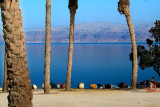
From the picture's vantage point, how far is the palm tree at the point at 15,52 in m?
9.14

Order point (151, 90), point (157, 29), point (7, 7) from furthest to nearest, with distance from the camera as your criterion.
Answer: point (157, 29) < point (151, 90) < point (7, 7)

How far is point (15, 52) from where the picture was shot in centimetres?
914

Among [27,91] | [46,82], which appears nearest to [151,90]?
[46,82]

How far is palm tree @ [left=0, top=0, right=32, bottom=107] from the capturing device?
30.0ft

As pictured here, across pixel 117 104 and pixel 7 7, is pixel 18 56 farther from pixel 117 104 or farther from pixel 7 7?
pixel 117 104

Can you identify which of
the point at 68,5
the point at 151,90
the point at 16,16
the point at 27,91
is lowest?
the point at 151,90

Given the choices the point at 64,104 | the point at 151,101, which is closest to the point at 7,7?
the point at 64,104

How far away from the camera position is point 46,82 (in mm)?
21203

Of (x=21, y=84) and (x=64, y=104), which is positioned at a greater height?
(x=21, y=84)

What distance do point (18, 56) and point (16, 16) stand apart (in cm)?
101

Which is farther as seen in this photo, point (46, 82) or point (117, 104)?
point (46, 82)

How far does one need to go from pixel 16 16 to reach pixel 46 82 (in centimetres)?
Answer: 1230

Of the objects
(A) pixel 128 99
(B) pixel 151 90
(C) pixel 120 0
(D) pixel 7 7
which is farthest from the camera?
(C) pixel 120 0

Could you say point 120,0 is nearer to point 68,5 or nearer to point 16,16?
point 68,5
